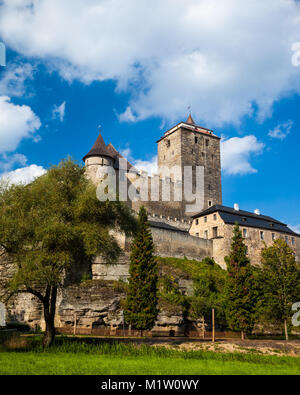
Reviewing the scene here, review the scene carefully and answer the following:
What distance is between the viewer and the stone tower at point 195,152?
69.6 metres

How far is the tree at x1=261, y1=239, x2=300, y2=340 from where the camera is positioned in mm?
33625

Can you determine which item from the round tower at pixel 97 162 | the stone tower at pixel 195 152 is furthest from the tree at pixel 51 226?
the stone tower at pixel 195 152

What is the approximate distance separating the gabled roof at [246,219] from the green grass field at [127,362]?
115ft

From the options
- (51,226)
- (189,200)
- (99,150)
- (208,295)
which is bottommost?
(208,295)

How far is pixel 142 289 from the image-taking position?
29.5 m

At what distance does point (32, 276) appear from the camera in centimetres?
1659

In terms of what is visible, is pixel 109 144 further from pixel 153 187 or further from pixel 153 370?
pixel 153 370

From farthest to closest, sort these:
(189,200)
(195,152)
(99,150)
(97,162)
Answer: (195,152)
(189,200)
(99,150)
(97,162)

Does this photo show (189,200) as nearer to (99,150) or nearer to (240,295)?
(99,150)

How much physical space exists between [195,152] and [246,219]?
20.9 meters

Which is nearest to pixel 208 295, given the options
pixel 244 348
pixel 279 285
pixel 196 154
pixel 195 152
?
pixel 279 285

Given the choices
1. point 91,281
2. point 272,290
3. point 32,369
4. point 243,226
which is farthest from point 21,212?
point 243,226
